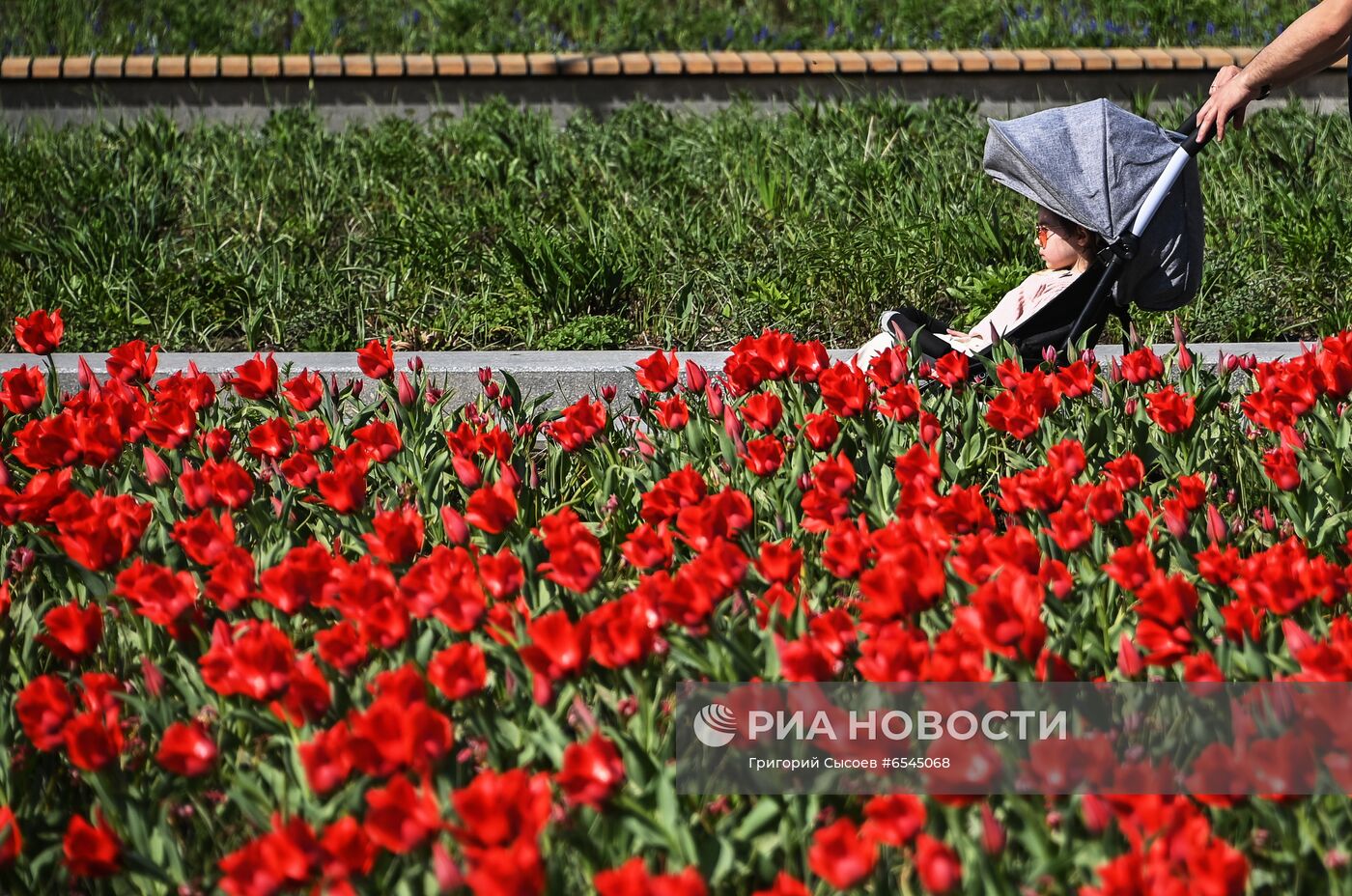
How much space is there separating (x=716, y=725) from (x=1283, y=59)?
2369 mm

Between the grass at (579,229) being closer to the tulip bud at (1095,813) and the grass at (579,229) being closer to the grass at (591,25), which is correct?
the grass at (591,25)

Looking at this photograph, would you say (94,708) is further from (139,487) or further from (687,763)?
(139,487)

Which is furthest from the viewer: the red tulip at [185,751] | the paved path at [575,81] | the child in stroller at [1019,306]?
the paved path at [575,81]

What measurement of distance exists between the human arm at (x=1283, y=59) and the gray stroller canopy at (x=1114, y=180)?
0.34ft

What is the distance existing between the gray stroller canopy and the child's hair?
0.23 meters

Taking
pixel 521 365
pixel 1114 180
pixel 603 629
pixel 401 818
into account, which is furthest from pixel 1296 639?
pixel 521 365

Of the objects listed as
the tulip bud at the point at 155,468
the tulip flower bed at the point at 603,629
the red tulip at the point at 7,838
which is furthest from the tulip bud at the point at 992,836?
the tulip bud at the point at 155,468

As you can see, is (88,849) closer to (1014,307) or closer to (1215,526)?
(1215,526)

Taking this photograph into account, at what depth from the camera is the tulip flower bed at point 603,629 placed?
4.93 feet

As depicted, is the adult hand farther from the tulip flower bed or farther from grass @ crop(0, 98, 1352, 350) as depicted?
grass @ crop(0, 98, 1352, 350)

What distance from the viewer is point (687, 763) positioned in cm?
177

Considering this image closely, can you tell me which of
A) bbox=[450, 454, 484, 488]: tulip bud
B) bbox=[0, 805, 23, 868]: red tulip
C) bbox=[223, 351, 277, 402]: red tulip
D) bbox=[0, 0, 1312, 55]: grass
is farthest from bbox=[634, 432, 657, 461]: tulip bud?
bbox=[0, 0, 1312, 55]: grass

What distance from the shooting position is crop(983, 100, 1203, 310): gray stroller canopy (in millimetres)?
3123

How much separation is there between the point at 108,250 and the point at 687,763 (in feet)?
11.6
